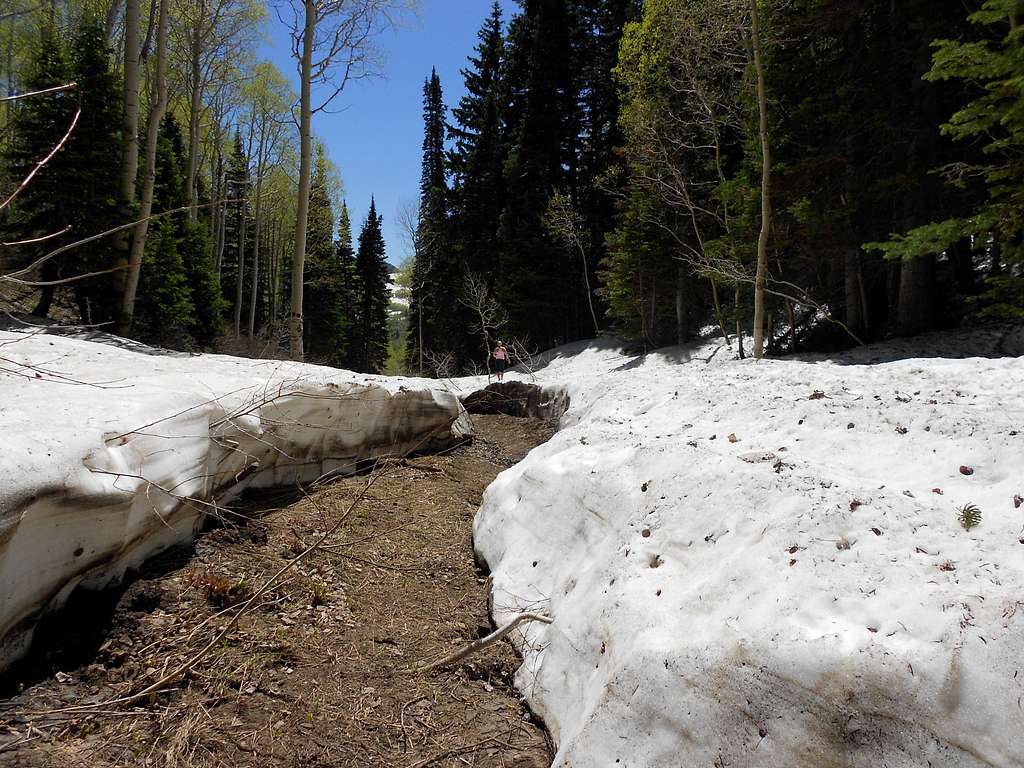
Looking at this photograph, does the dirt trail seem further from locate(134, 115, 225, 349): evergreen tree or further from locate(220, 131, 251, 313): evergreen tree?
locate(220, 131, 251, 313): evergreen tree

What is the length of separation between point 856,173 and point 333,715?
39.1ft

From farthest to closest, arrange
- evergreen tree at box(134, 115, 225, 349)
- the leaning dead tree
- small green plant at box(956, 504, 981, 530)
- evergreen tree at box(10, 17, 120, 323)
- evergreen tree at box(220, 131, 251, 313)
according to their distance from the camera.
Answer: evergreen tree at box(220, 131, 251, 313) → the leaning dead tree → evergreen tree at box(134, 115, 225, 349) → evergreen tree at box(10, 17, 120, 323) → small green plant at box(956, 504, 981, 530)

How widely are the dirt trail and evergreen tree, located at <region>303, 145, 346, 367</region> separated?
81.8 feet

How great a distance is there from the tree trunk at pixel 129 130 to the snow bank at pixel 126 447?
19.2ft

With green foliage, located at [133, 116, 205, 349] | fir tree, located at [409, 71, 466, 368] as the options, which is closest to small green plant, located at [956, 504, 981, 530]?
green foliage, located at [133, 116, 205, 349]

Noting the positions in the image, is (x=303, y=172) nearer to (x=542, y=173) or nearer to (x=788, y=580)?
(x=788, y=580)

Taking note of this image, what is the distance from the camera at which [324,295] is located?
31.8 m

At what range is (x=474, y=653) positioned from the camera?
369cm

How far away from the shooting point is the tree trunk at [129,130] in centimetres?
988

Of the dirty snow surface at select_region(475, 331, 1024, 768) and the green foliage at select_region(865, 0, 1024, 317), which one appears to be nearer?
the dirty snow surface at select_region(475, 331, 1024, 768)

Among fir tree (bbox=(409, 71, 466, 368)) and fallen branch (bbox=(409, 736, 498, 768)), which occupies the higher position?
fir tree (bbox=(409, 71, 466, 368))

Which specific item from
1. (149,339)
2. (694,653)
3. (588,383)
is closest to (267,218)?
(149,339)

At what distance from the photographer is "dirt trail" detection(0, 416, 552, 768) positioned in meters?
2.70

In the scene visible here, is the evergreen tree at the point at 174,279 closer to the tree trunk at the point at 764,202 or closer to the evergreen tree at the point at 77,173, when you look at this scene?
Answer: the evergreen tree at the point at 77,173
